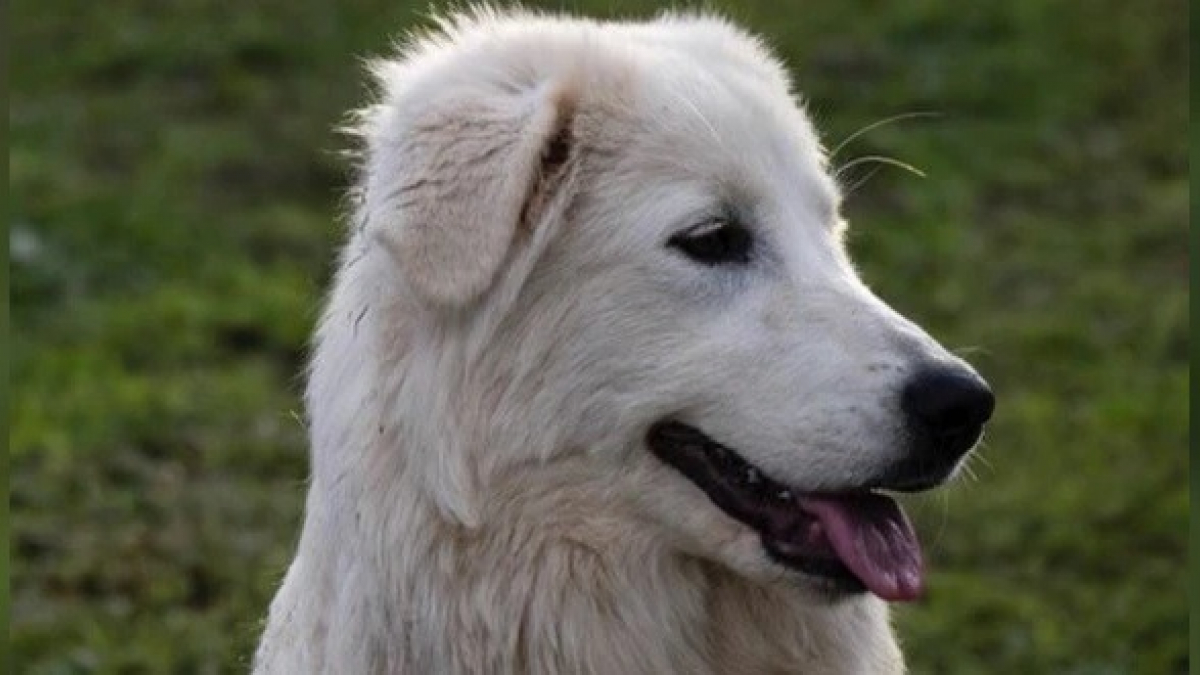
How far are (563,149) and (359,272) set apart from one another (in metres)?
0.47

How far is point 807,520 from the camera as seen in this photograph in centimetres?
509

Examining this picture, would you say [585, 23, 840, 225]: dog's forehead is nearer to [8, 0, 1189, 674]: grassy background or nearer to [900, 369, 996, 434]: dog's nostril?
[900, 369, 996, 434]: dog's nostril

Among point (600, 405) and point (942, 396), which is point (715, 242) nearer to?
point (600, 405)

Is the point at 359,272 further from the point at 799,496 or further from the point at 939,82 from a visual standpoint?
the point at 939,82

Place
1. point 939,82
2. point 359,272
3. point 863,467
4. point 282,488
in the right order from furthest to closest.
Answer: point 939,82 < point 282,488 < point 359,272 < point 863,467

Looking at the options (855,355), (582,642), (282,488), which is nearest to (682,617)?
(582,642)

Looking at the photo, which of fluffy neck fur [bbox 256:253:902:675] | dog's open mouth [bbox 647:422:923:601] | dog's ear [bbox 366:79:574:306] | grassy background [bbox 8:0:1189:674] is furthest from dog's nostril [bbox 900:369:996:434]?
grassy background [bbox 8:0:1189:674]

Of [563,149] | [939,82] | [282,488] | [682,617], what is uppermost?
[563,149]

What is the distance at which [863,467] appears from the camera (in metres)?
4.98

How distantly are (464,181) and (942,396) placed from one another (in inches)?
37.3

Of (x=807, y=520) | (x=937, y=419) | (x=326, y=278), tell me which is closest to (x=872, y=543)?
(x=807, y=520)

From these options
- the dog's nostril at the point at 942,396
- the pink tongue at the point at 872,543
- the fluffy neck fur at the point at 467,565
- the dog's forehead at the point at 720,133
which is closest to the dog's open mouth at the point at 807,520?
the pink tongue at the point at 872,543

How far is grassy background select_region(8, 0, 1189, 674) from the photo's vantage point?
8.60 m

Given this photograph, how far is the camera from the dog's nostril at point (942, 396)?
4914 millimetres
